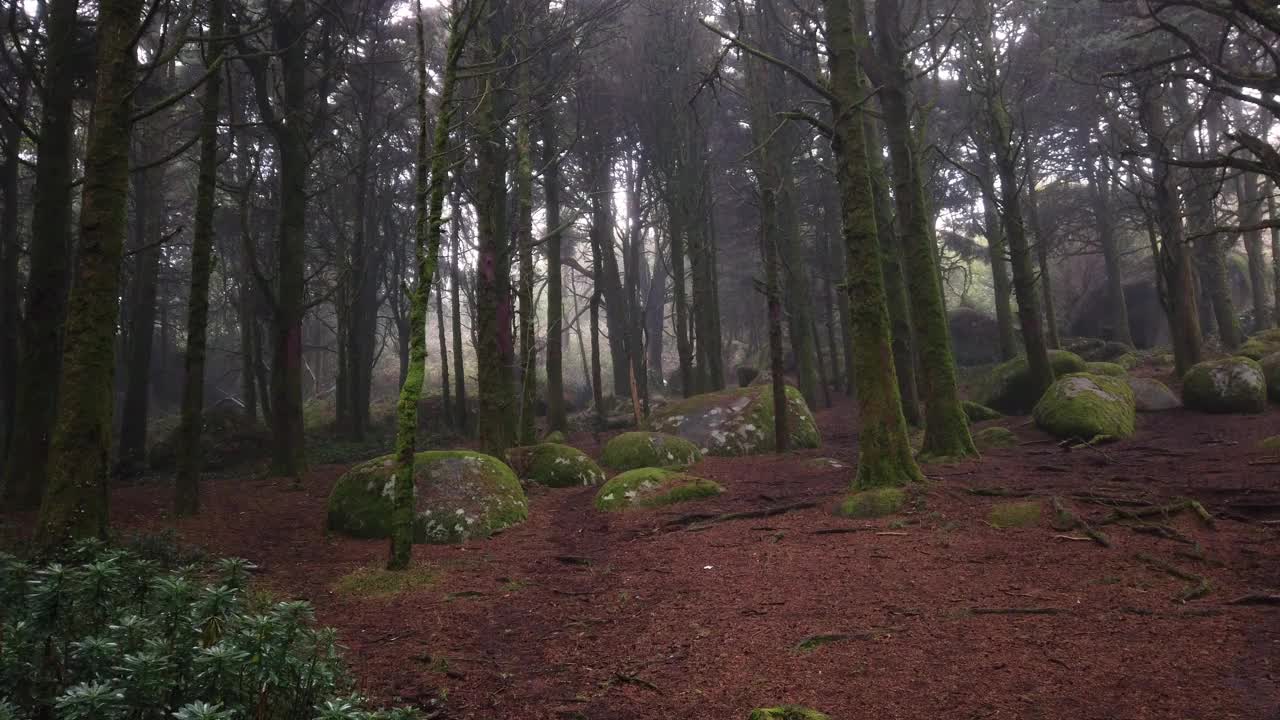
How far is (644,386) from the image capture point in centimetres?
2098

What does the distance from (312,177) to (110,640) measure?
21972 mm

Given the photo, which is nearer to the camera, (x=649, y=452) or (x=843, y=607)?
(x=843, y=607)

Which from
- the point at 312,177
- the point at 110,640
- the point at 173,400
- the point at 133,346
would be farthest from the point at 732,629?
the point at 173,400

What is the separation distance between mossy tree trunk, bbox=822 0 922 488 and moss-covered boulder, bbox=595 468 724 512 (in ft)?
7.53

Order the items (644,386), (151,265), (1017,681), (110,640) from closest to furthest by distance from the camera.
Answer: (110,640) < (1017,681) < (151,265) < (644,386)

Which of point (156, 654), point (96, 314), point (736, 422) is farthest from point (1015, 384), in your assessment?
point (156, 654)

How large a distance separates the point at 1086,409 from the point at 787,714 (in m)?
10.5

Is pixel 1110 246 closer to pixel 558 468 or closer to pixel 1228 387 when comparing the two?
pixel 1228 387

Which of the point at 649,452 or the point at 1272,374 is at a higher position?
the point at 1272,374

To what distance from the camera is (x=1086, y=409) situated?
1135 centimetres

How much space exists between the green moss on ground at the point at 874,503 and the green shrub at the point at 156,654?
212 inches

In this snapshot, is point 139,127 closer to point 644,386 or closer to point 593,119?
point 593,119

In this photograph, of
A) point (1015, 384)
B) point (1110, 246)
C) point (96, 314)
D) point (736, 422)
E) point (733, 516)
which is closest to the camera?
point (96, 314)

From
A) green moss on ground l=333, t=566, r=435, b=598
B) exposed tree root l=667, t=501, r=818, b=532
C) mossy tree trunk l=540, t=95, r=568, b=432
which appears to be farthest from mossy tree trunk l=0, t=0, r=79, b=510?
mossy tree trunk l=540, t=95, r=568, b=432
